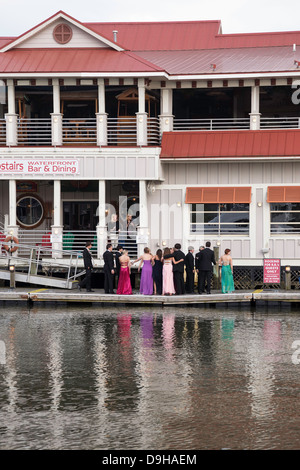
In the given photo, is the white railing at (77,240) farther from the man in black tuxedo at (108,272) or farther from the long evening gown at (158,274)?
the long evening gown at (158,274)

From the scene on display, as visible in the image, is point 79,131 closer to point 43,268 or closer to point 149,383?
point 43,268

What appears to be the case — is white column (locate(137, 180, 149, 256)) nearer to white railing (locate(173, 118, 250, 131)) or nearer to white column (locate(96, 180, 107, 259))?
white column (locate(96, 180, 107, 259))

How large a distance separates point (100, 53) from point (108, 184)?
17.7 ft

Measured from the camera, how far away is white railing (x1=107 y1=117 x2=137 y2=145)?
100ft

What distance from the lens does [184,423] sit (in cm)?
1033

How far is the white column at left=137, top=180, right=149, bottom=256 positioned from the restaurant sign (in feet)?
8.28

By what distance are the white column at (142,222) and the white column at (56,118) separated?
3.54 metres

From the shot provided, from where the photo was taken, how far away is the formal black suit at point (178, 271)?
25445mm

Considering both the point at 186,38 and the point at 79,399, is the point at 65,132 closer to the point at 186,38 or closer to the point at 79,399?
the point at 186,38

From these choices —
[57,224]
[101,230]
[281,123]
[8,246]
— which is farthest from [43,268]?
[281,123]

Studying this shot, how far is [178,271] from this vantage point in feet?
83.8

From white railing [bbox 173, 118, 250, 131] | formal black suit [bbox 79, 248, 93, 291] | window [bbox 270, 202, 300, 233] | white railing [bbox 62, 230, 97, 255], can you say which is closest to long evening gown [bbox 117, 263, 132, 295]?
formal black suit [bbox 79, 248, 93, 291]

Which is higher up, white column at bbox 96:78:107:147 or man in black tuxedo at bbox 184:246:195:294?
white column at bbox 96:78:107:147
